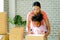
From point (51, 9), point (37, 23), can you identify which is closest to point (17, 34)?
point (37, 23)

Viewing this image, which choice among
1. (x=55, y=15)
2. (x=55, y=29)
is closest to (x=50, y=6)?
(x=55, y=15)

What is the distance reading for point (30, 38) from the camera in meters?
1.20

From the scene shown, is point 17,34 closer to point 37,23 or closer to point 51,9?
point 37,23

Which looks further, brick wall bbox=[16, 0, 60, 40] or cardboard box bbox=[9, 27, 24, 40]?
brick wall bbox=[16, 0, 60, 40]

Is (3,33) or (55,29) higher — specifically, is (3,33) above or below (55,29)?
above

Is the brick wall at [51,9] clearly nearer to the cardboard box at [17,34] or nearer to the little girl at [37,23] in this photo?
the little girl at [37,23]

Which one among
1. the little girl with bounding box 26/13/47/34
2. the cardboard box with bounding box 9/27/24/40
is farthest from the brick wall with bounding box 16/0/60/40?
the cardboard box with bounding box 9/27/24/40

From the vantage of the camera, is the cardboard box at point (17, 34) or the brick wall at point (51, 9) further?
the brick wall at point (51, 9)

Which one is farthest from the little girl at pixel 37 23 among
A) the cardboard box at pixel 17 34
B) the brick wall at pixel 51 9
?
the brick wall at pixel 51 9

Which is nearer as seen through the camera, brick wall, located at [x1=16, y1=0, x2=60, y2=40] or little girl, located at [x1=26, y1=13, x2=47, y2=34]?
little girl, located at [x1=26, y1=13, x2=47, y2=34]

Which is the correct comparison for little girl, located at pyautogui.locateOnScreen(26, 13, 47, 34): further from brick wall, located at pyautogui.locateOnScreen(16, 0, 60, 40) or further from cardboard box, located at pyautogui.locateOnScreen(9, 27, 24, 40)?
brick wall, located at pyautogui.locateOnScreen(16, 0, 60, 40)

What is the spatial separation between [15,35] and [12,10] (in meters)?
2.43

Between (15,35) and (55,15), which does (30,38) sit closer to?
(15,35)

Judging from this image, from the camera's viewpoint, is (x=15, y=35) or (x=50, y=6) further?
(x=50, y=6)
